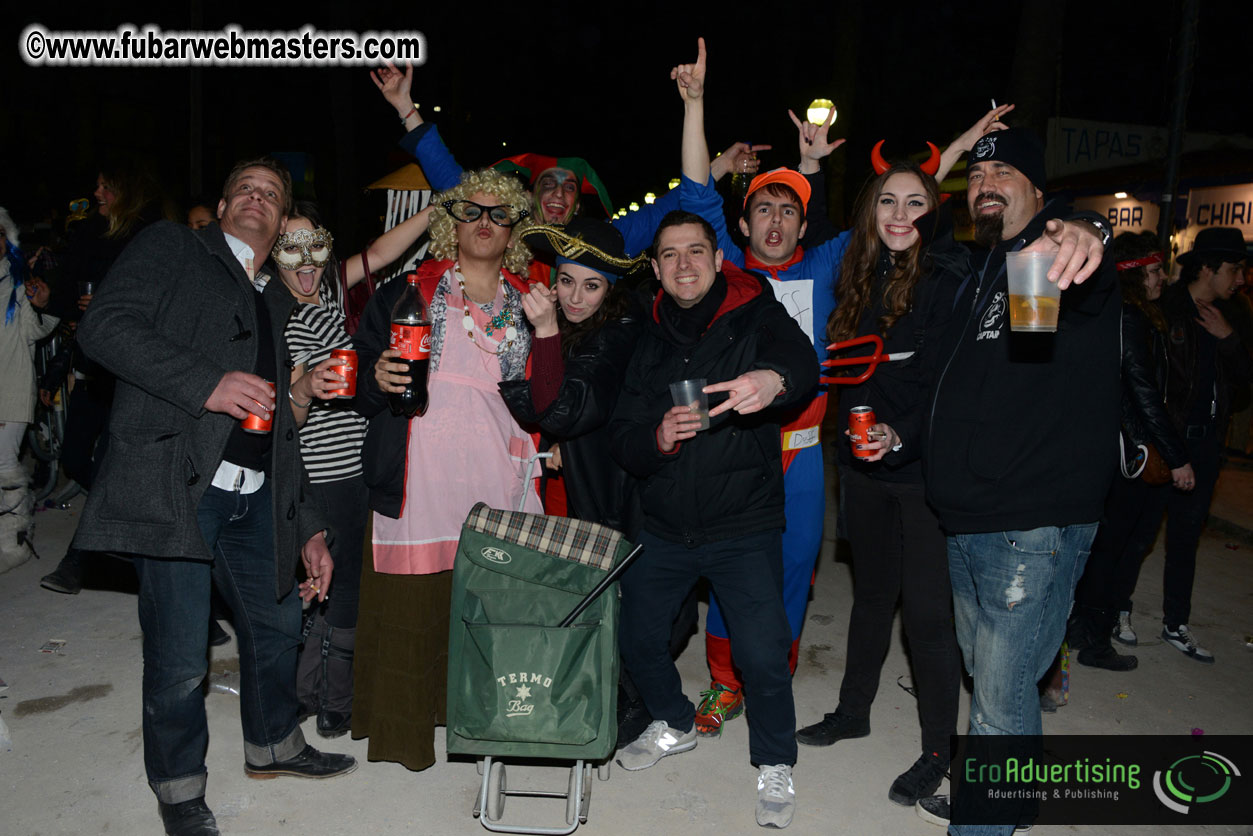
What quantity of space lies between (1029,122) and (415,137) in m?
9.68

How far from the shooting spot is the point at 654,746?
381 cm

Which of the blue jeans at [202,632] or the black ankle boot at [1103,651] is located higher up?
the blue jeans at [202,632]

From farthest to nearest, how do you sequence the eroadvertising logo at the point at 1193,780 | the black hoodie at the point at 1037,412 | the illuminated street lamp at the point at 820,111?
1. the illuminated street lamp at the point at 820,111
2. the eroadvertising logo at the point at 1193,780
3. the black hoodie at the point at 1037,412

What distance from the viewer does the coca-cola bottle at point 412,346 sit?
9.96 feet

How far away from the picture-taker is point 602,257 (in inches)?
139

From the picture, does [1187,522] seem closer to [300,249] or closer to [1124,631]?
[1124,631]

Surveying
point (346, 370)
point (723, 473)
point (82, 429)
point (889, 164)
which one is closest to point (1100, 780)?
point (723, 473)

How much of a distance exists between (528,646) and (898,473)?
166 cm

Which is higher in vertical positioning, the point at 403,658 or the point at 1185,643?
the point at 403,658

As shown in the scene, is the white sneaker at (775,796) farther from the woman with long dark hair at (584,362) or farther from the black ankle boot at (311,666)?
the black ankle boot at (311,666)

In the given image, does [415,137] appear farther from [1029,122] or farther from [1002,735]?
[1029,122]

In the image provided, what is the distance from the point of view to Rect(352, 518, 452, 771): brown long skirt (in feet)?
11.6

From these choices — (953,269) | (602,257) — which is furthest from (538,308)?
(953,269)

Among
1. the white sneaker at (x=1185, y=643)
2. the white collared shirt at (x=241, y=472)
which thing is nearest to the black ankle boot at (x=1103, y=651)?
the white sneaker at (x=1185, y=643)
